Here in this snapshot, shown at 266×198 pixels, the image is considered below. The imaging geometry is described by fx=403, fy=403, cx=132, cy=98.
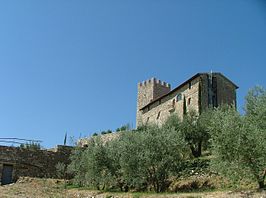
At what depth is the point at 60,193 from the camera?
2539 cm

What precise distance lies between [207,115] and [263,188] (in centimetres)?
1738

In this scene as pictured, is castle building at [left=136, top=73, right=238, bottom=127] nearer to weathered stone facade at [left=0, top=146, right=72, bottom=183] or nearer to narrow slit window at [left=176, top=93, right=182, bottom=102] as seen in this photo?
narrow slit window at [left=176, top=93, right=182, bottom=102]

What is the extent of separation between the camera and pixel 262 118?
21469 mm

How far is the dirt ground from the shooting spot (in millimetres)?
17820

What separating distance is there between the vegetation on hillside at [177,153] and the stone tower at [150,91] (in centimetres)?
2461

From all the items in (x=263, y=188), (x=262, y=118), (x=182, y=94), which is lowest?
(x=263, y=188)

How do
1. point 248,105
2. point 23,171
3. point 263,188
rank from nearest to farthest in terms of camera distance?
point 263,188
point 248,105
point 23,171

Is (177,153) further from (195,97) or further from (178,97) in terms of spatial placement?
(178,97)

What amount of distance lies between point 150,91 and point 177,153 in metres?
35.2

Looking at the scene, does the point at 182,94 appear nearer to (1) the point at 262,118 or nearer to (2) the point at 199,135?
(2) the point at 199,135

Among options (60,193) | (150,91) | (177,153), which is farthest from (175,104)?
(60,193)

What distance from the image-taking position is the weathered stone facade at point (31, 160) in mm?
34500

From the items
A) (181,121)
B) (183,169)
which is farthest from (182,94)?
(183,169)

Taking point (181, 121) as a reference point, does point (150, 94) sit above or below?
above
